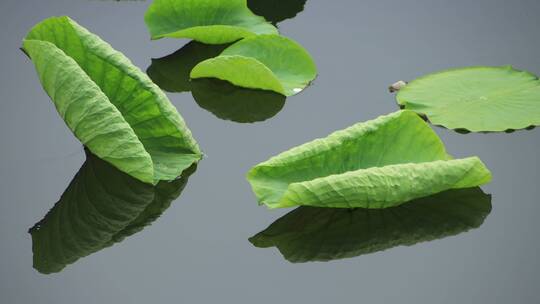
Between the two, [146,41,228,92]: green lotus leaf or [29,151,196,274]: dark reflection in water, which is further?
[146,41,228,92]: green lotus leaf

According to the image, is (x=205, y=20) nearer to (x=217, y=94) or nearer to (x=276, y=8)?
(x=276, y=8)

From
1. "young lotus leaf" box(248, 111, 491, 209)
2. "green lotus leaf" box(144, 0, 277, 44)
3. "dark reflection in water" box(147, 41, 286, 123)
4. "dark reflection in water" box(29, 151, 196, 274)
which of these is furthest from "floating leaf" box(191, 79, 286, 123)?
"young lotus leaf" box(248, 111, 491, 209)

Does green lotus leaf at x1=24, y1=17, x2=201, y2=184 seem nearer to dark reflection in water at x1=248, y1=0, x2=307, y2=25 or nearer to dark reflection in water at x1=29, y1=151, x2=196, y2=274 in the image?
dark reflection in water at x1=29, y1=151, x2=196, y2=274

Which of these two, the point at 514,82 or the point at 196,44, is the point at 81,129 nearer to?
the point at 196,44

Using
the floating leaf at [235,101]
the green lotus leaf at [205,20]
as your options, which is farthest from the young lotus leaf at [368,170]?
the green lotus leaf at [205,20]

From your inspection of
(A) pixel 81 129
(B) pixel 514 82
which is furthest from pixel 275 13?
(A) pixel 81 129

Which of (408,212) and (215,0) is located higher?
(215,0)

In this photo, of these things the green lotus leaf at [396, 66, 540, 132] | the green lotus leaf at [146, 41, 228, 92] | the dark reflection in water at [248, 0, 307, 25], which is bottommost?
the green lotus leaf at [396, 66, 540, 132]
